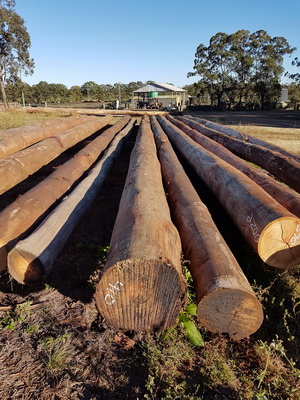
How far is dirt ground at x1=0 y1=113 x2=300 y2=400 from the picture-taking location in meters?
1.85

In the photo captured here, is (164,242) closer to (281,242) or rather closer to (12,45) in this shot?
(281,242)

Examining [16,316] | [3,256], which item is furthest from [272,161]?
[16,316]

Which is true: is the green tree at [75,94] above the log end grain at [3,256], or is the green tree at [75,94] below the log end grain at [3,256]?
above

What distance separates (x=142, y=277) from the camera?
193cm

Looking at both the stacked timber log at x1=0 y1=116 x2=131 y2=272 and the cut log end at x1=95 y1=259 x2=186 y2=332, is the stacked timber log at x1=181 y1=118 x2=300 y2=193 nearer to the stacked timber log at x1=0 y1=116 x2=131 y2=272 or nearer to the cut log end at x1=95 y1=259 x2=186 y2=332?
the cut log end at x1=95 y1=259 x2=186 y2=332

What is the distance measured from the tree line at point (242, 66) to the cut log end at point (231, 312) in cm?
4334

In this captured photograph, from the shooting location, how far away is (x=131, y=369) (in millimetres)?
2002

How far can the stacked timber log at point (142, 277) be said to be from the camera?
1.90m

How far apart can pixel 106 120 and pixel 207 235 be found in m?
11.8

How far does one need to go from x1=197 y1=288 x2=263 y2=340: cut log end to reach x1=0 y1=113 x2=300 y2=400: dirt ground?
246 millimetres

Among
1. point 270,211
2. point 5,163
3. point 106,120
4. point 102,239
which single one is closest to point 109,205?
point 102,239

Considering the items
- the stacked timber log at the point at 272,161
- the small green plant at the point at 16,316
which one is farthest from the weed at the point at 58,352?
the stacked timber log at the point at 272,161

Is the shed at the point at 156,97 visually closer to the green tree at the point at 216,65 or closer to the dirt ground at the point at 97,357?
the green tree at the point at 216,65

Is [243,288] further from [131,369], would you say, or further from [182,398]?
[131,369]
